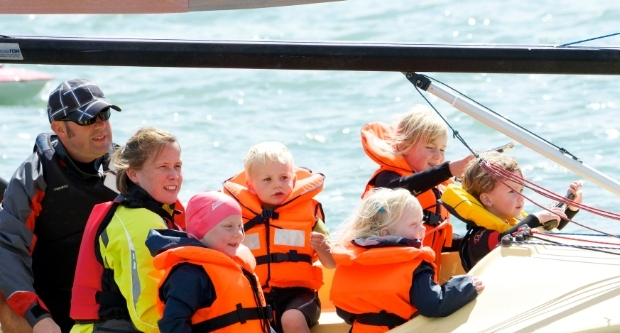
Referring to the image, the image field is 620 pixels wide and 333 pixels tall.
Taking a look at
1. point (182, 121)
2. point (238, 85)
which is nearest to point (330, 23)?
point (238, 85)

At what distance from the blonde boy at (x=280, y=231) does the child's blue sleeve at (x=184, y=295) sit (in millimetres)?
537

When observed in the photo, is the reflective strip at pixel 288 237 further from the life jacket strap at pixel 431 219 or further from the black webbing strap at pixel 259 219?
the life jacket strap at pixel 431 219

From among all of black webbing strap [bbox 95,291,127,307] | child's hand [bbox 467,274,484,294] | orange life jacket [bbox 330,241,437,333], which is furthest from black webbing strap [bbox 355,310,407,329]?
black webbing strap [bbox 95,291,127,307]

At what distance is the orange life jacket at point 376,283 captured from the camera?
104 inches

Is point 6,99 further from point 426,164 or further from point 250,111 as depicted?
point 426,164

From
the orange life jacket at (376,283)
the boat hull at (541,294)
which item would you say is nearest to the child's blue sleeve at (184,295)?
the orange life jacket at (376,283)

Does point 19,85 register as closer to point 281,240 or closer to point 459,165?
point 281,240

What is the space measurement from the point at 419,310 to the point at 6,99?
8.87 m

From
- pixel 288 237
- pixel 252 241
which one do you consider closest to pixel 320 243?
pixel 288 237

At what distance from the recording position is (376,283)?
8.75 feet

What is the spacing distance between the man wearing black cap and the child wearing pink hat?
0.53 metres

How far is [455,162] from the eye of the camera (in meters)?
Result: 3.10

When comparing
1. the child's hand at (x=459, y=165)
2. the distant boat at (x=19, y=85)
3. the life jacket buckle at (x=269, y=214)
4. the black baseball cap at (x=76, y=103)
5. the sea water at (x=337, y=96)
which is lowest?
the distant boat at (x=19, y=85)

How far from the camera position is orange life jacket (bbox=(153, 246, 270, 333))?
98.7 inches
